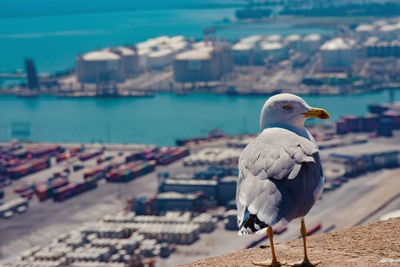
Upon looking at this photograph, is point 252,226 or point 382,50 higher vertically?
point 252,226

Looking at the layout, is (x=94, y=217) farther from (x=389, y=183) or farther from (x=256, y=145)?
(x=256, y=145)

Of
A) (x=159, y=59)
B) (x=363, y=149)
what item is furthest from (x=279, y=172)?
(x=159, y=59)

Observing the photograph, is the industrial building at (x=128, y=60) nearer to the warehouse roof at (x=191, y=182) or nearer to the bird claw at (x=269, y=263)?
the warehouse roof at (x=191, y=182)

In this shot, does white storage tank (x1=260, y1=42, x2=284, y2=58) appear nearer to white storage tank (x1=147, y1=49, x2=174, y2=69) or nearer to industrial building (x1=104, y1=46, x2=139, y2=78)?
white storage tank (x1=147, y1=49, x2=174, y2=69)

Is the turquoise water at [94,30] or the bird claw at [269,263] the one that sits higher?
the bird claw at [269,263]

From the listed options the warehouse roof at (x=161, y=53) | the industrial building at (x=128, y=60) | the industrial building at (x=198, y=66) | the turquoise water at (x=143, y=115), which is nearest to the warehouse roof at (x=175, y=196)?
the turquoise water at (x=143, y=115)

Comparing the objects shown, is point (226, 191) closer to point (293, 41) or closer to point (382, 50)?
point (382, 50)

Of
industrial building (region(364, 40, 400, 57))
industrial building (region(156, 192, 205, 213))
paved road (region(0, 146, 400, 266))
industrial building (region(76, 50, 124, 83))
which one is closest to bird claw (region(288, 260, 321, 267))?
paved road (region(0, 146, 400, 266))
